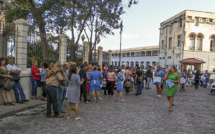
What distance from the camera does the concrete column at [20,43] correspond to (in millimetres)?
9172

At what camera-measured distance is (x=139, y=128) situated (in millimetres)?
5492

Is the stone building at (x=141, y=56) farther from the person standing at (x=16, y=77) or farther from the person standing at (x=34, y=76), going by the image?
the person standing at (x=16, y=77)

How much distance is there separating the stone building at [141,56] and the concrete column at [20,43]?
39.0m

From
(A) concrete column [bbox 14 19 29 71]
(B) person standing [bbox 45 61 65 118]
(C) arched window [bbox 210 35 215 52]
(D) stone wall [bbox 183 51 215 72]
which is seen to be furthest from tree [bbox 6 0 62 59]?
(C) arched window [bbox 210 35 215 52]

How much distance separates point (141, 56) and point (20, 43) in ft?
159

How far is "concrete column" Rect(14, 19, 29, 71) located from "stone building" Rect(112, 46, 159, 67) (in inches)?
1535

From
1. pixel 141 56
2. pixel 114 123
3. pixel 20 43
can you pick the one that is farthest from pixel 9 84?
pixel 141 56

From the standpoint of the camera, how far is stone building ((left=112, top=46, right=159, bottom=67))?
167ft

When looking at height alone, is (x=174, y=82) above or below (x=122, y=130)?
above

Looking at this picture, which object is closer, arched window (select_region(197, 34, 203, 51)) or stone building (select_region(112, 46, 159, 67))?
arched window (select_region(197, 34, 203, 51))

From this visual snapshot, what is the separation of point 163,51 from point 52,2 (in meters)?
27.7

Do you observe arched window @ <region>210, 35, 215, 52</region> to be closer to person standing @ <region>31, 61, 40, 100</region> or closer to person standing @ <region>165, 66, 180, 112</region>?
person standing @ <region>165, 66, 180, 112</region>

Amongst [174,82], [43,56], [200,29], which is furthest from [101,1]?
[200,29]

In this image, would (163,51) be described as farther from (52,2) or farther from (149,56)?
(52,2)
